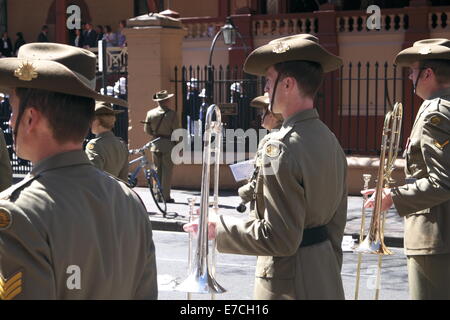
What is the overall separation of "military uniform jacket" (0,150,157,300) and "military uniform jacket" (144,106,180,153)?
40.7 feet

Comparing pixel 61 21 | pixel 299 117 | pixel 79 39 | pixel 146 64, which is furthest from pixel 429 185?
pixel 61 21

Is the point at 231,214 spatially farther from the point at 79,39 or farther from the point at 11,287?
the point at 79,39

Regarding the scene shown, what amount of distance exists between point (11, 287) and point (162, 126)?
42.2ft

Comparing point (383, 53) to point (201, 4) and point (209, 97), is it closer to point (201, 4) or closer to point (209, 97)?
point (209, 97)

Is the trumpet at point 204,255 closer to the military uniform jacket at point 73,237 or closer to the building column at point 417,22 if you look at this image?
the military uniform jacket at point 73,237

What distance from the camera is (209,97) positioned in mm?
17188

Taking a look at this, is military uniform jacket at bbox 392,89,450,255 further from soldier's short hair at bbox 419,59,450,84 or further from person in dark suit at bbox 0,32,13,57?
person in dark suit at bbox 0,32,13,57

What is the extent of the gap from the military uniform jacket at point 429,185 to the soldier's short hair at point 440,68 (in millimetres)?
81

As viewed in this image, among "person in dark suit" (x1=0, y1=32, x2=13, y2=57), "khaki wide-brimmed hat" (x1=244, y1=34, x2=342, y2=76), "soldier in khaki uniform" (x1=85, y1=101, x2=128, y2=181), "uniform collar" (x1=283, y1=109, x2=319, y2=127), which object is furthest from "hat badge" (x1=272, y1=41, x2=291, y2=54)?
"person in dark suit" (x1=0, y1=32, x2=13, y2=57)

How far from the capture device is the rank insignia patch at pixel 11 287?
256cm

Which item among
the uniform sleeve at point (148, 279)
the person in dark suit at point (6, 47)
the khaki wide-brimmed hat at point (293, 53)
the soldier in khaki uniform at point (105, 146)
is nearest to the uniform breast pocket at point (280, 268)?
the khaki wide-brimmed hat at point (293, 53)

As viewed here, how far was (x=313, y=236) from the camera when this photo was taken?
4.11m
